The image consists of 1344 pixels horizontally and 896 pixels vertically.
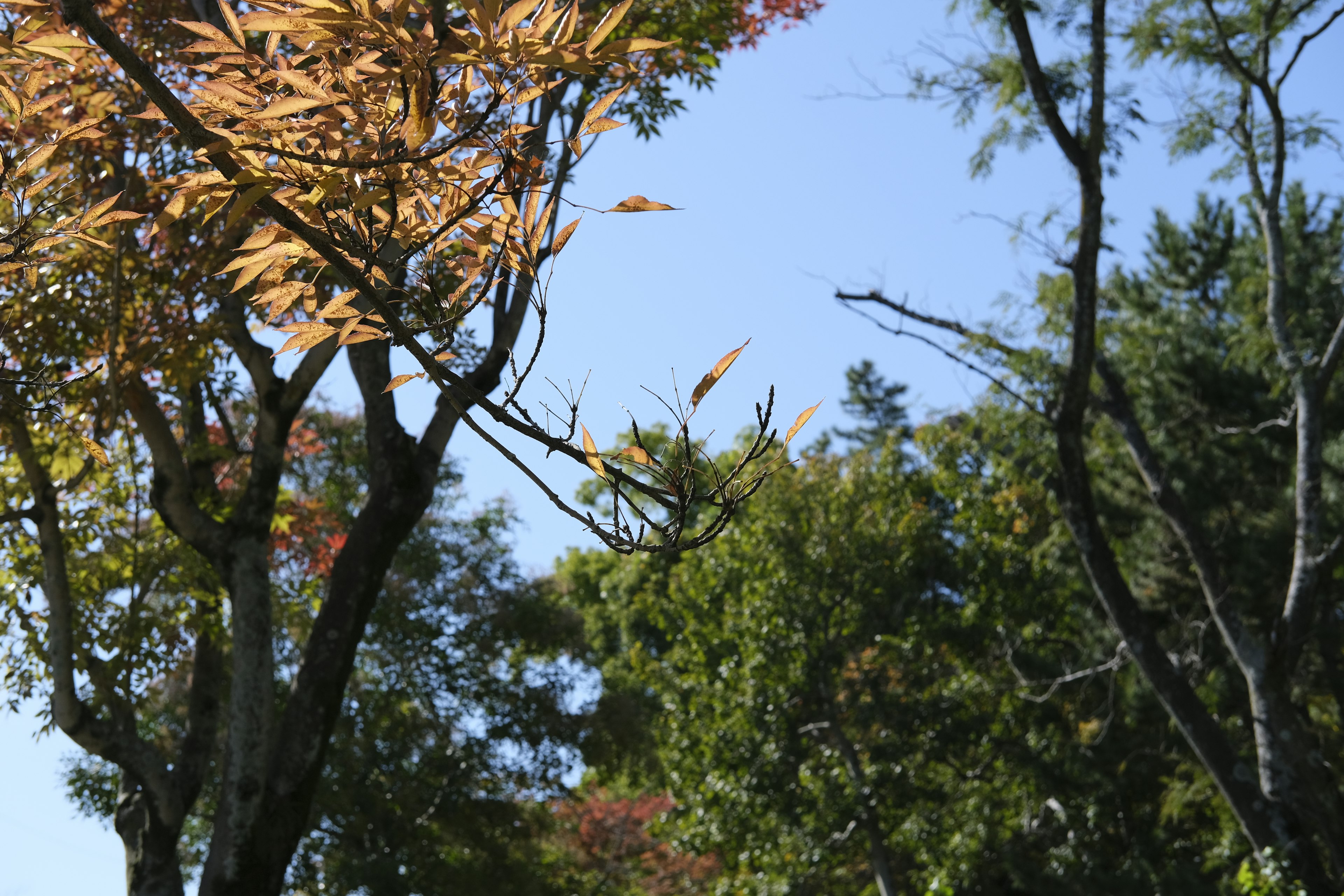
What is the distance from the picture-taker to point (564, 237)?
1368mm

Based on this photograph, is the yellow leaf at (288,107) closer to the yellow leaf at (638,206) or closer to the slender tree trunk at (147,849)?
the yellow leaf at (638,206)

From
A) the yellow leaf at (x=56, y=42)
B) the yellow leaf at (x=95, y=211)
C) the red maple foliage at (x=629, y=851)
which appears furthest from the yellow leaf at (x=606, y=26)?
the red maple foliage at (x=629, y=851)

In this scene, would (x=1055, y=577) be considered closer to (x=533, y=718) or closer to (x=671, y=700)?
(x=671, y=700)

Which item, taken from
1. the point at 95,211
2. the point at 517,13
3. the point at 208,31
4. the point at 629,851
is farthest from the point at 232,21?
the point at 629,851

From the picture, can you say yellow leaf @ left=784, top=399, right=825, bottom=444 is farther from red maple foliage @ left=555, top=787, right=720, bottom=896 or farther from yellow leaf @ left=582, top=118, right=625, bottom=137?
red maple foliage @ left=555, top=787, right=720, bottom=896

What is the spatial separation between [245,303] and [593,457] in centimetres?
98

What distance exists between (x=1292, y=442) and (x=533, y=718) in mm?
8529

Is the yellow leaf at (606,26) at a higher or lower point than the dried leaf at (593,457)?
higher

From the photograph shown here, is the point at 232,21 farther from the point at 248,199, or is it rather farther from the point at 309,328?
the point at 309,328

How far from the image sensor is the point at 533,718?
38.6 ft

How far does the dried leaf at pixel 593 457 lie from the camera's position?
3.99 feet

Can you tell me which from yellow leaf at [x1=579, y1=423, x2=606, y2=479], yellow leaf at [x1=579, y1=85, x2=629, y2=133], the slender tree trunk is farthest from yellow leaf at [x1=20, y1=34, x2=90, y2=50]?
the slender tree trunk

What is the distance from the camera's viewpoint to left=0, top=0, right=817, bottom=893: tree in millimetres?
1217

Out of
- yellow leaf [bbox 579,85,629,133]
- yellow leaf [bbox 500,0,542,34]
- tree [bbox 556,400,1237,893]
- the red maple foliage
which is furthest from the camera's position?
the red maple foliage
